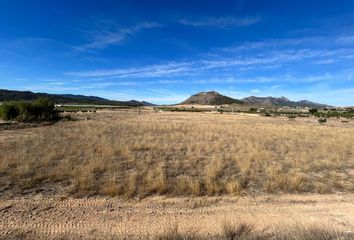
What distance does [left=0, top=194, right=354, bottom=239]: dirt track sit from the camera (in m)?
6.20

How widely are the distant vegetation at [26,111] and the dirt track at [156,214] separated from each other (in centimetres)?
Result: 3387

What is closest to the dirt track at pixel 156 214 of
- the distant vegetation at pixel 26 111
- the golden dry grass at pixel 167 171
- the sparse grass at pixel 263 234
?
the sparse grass at pixel 263 234

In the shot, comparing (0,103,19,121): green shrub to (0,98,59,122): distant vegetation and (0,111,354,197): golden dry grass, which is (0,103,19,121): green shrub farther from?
(0,111,354,197): golden dry grass

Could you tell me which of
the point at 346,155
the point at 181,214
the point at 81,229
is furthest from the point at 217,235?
the point at 346,155

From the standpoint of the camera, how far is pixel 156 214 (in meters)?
7.09

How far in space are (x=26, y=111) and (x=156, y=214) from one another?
37085mm

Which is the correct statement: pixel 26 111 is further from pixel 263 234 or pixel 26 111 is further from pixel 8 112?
pixel 263 234

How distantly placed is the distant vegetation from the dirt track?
3387cm

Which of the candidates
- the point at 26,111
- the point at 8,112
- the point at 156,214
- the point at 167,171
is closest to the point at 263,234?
the point at 156,214

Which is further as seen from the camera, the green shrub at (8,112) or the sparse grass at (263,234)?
the green shrub at (8,112)

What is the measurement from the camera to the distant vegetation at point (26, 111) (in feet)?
127

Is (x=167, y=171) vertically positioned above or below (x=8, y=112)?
below

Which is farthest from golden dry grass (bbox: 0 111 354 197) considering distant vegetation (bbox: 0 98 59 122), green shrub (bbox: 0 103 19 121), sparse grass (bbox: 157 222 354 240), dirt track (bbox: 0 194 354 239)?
green shrub (bbox: 0 103 19 121)

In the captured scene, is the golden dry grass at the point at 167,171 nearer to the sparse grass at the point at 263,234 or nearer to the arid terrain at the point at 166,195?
the arid terrain at the point at 166,195
